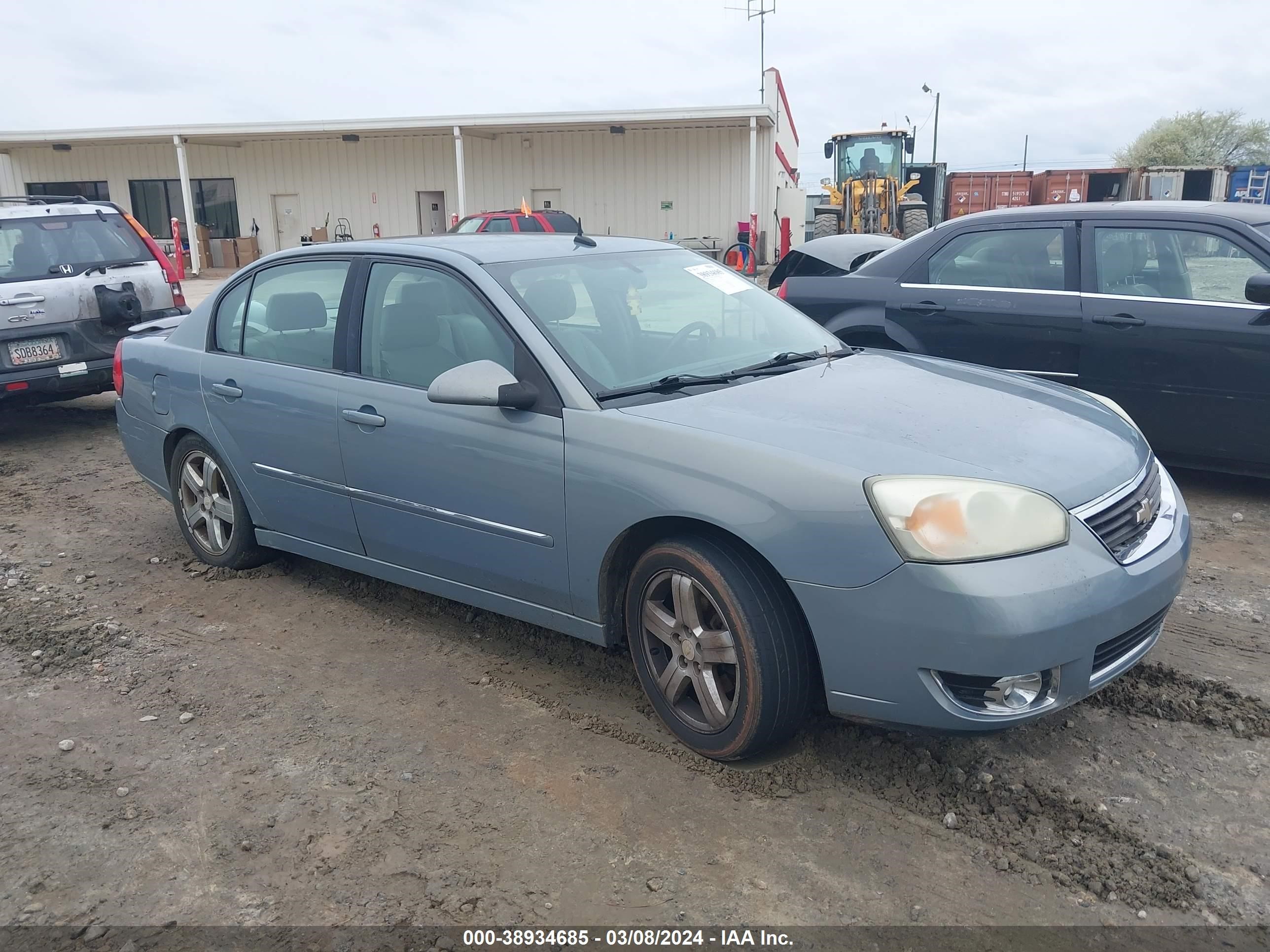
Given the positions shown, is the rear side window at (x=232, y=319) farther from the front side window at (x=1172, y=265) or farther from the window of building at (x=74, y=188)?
the window of building at (x=74, y=188)

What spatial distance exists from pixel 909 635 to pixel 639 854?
3.11 feet

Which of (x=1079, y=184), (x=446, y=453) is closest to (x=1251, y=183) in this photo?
(x=1079, y=184)

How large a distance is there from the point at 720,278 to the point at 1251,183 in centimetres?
3994

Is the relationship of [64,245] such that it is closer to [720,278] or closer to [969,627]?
[720,278]

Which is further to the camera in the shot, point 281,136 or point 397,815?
point 281,136

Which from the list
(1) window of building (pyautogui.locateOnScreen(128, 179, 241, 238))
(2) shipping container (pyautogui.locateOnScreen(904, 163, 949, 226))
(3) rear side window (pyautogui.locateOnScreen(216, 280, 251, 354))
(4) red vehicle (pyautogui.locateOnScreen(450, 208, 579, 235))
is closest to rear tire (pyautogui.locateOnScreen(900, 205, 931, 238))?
(2) shipping container (pyautogui.locateOnScreen(904, 163, 949, 226))

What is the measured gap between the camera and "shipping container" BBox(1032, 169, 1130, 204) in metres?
35.3

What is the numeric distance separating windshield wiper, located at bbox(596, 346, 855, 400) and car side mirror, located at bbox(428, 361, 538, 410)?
0.26 meters

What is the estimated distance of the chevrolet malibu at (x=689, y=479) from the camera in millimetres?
2742

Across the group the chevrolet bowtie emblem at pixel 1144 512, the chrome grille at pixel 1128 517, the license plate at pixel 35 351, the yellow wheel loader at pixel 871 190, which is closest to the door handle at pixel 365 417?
the chrome grille at pixel 1128 517

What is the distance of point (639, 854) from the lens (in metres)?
2.76

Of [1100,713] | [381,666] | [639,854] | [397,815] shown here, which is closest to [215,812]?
[397,815]

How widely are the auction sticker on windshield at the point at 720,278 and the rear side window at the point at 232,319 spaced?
2144 mm

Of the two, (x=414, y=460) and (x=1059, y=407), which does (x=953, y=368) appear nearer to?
(x=1059, y=407)
